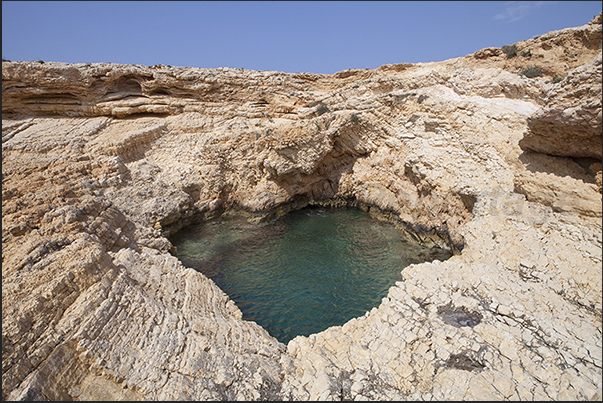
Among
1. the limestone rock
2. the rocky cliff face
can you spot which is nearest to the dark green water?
the rocky cliff face

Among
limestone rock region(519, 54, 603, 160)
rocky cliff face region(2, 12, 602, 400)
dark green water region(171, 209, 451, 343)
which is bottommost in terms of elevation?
dark green water region(171, 209, 451, 343)

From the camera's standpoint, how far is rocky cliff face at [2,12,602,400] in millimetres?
5340

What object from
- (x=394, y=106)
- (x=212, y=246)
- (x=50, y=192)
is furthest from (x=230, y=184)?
(x=50, y=192)

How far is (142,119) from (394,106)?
1309cm

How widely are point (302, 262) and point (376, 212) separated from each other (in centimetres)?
627

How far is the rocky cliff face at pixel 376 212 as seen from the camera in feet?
17.5

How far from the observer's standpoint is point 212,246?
47.2 feet

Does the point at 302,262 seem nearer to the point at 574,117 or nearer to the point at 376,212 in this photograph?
the point at 376,212

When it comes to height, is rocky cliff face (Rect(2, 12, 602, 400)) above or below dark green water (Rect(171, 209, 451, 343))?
above

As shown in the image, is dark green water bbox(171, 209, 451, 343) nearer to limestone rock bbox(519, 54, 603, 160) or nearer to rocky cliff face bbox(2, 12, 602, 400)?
rocky cliff face bbox(2, 12, 602, 400)

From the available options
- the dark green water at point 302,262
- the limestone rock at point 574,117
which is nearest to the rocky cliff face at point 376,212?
the limestone rock at point 574,117

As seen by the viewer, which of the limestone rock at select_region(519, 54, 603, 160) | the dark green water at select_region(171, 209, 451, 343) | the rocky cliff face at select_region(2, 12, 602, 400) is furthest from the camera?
the dark green water at select_region(171, 209, 451, 343)

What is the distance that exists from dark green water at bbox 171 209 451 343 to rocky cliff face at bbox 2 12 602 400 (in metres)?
1.27

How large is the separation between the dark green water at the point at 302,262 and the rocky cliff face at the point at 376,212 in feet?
4.18
